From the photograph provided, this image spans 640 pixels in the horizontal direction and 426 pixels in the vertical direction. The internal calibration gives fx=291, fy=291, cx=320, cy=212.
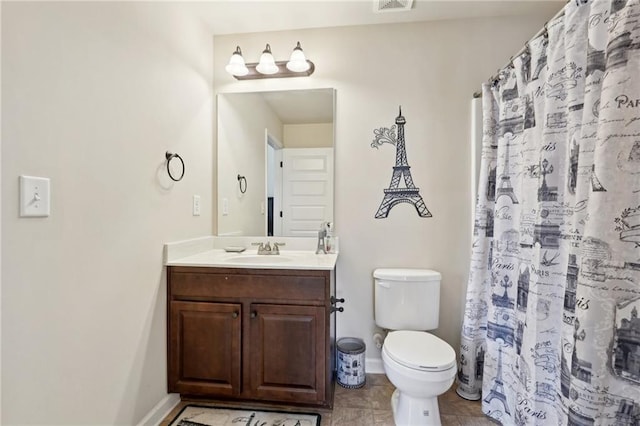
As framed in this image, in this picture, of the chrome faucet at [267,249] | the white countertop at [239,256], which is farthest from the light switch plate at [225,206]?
the chrome faucet at [267,249]

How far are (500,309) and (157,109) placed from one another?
2158 millimetres


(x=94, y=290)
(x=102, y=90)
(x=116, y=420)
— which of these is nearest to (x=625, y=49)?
(x=102, y=90)

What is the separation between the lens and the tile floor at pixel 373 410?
5.23 feet

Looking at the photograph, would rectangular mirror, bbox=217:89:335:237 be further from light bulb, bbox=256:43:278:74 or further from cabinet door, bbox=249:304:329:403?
cabinet door, bbox=249:304:329:403

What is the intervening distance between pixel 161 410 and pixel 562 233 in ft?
7.04

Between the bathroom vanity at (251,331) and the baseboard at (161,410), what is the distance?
0.21 feet

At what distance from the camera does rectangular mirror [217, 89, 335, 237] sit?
214 cm

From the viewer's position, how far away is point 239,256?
6.45 ft


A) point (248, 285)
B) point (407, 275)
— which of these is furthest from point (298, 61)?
point (407, 275)

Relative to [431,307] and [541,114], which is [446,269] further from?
[541,114]

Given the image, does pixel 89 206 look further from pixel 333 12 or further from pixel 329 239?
pixel 333 12

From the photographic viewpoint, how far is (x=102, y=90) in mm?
1207

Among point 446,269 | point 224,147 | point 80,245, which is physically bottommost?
point 446,269

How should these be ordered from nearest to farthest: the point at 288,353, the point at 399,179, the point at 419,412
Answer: the point at 419,412, the point at 288,353, the point at 399,179
